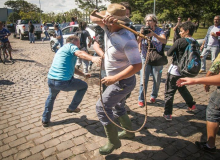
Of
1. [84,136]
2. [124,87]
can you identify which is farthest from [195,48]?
[84,136]

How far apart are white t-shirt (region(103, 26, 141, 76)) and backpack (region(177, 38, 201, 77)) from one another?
128cm

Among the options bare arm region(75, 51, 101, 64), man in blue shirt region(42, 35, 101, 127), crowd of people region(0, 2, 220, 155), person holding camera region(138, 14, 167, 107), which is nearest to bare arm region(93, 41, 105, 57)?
crowd of people region(0, 2, 220, 155)

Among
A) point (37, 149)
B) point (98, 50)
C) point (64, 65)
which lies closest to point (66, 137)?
point (37, 149)

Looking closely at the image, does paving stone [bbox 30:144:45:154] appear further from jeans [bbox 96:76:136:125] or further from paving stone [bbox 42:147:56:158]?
jeans [bbox 96:76:136:125]

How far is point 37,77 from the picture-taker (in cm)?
651

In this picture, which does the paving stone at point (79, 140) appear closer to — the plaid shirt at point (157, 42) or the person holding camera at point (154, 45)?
the person holding camera at point (154, 45)

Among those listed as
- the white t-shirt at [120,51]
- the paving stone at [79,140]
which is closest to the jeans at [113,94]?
the white t-shirt at [120,51]

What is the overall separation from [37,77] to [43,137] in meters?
4.05

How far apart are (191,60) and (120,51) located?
4.75 feet

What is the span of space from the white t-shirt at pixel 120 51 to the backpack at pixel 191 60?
50.4 inches

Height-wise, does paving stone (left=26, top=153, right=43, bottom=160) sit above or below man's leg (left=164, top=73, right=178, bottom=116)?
below

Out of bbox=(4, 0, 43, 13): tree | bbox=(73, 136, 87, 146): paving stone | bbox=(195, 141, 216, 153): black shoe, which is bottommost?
bbox=(73, 136, 87, 146): paving stone

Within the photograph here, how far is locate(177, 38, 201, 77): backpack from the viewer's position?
2799 mm

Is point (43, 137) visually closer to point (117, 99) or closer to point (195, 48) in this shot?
point (117, 99)
